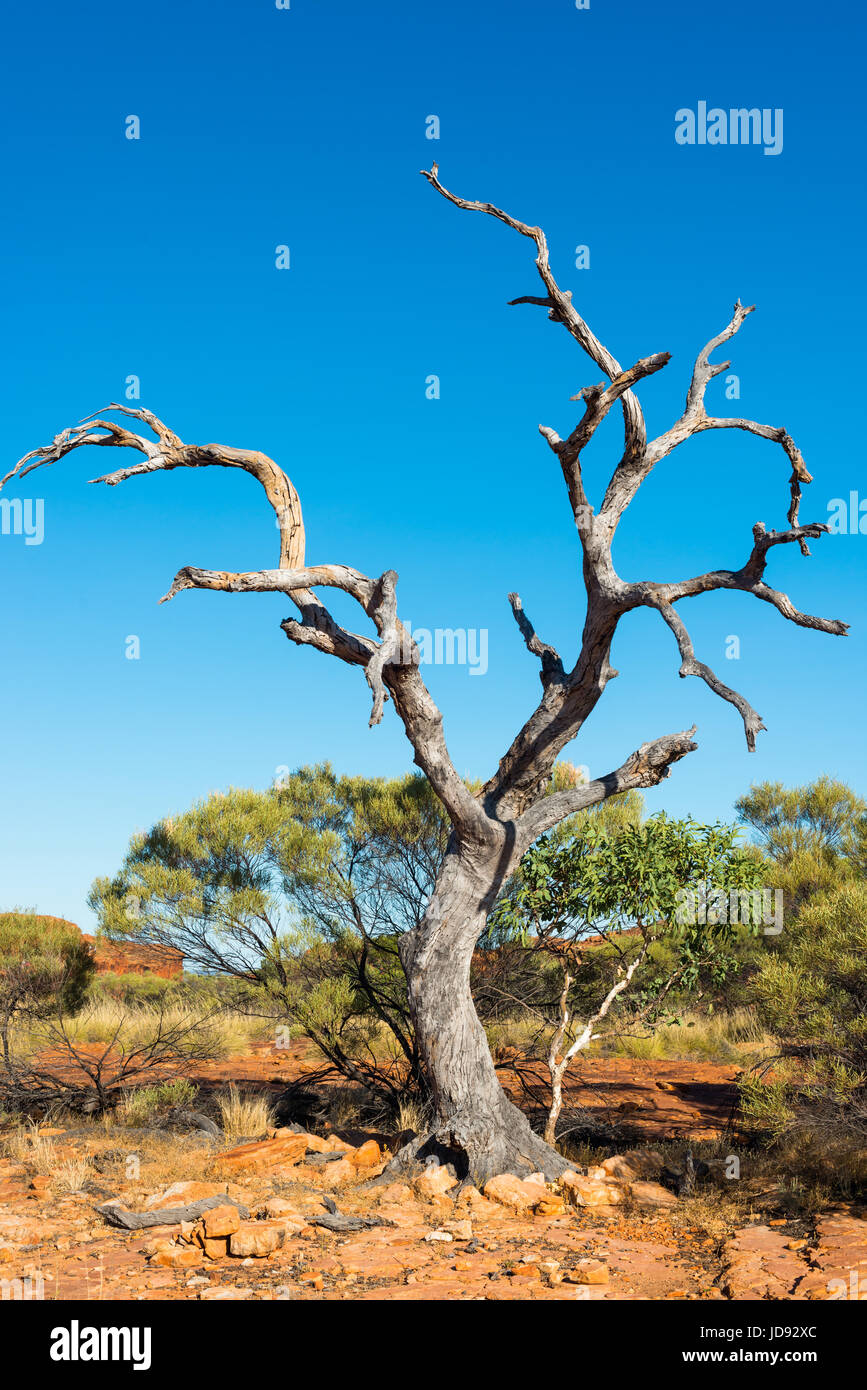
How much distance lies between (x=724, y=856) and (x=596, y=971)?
7.81 feet

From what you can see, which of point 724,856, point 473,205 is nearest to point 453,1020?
point 724,856

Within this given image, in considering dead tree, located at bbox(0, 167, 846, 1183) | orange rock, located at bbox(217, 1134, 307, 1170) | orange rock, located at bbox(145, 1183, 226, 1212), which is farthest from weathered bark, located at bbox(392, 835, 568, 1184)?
orange rock, located at bbox(145, 1183, 226, 1212)

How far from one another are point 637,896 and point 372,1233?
3.78 m

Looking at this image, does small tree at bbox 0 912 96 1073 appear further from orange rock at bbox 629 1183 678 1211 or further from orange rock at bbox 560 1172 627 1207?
orange rock at bbox 629 1183 678 1211

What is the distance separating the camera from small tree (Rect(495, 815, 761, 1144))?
31.0ft

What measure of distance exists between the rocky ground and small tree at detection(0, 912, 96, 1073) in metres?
3.02

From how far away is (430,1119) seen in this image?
9.21 meters

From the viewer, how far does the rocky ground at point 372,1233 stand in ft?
19.8

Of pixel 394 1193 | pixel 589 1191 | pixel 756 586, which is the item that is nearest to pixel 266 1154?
pixel 394 1193

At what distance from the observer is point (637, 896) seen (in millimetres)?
9531

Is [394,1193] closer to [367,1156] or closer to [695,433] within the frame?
[367,1156]

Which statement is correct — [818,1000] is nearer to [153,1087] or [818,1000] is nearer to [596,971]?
[596,971]

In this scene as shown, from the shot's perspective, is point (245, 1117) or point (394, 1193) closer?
point (394, 1193)

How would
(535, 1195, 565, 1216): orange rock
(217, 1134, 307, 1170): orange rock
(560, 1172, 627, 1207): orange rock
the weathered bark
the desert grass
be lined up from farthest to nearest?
the desert grass → (217, 1134, 307, 1170): orange rock → the weathered bark → (560, 1172, 627, 1207): orange rock → (535, 1195, 565, 1216): orange rock
